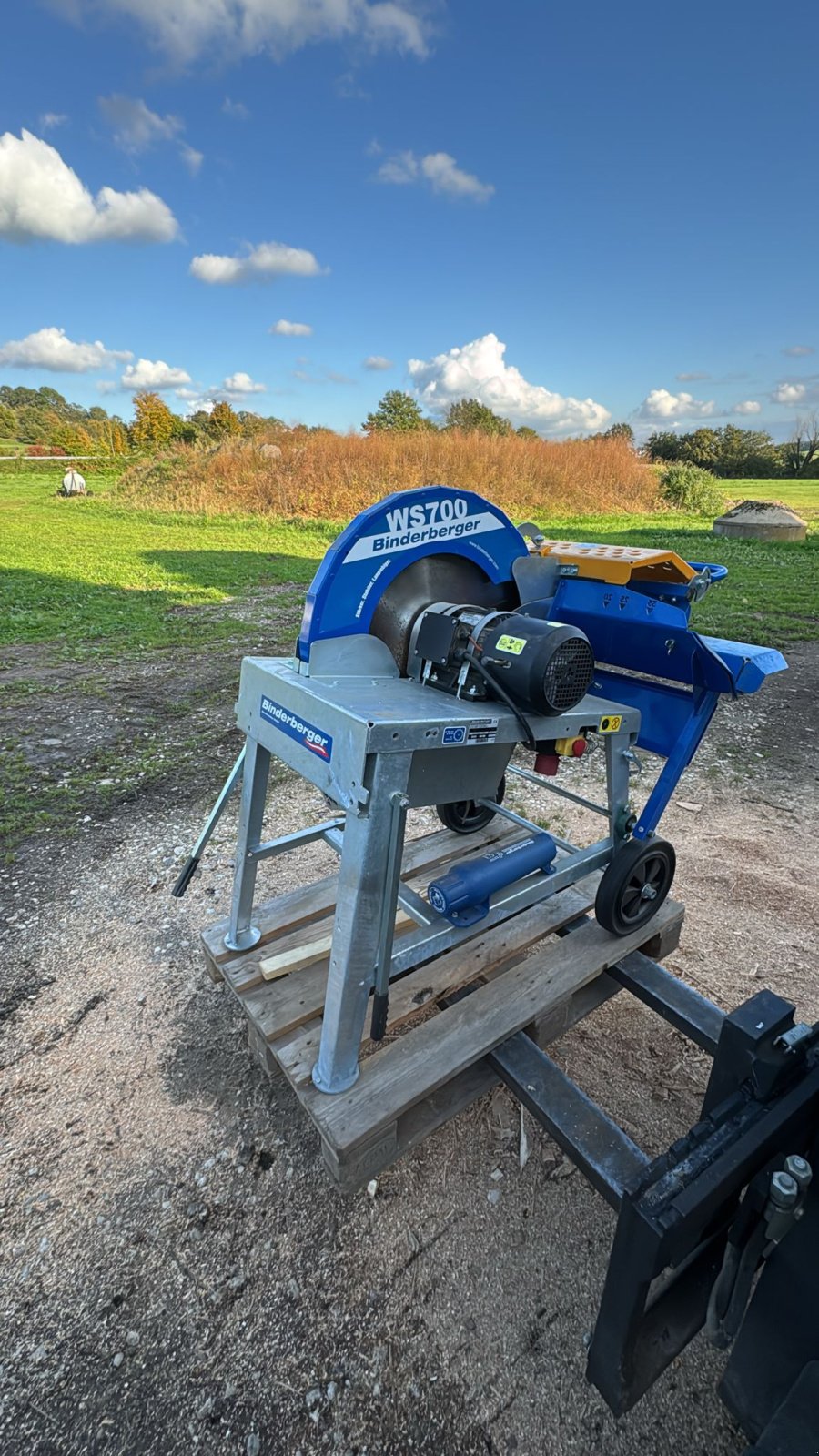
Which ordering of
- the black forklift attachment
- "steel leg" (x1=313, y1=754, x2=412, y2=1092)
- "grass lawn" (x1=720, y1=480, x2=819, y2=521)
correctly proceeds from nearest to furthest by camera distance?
1. the black forklift attachment
2. "steel leg" (x1=313, y1=754, x2=412, y2=1092)
3. "grass lawn" (x1=720, y1=480, x2=819, y2=521)

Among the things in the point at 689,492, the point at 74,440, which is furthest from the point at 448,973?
the point at 74,440

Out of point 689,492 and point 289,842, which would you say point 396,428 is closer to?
point 689,492

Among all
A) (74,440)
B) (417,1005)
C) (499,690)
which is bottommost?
(417,1005)

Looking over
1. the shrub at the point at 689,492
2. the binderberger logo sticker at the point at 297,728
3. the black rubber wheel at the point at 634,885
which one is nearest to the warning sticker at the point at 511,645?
the binderberger logo sticker at the point at 297,728

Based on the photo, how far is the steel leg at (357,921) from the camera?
4.61 ft

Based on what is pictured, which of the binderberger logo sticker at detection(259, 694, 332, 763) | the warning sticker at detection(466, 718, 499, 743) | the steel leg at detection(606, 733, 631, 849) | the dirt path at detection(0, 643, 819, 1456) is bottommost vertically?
the dirt path at detection(0, 643, 819, 1456)

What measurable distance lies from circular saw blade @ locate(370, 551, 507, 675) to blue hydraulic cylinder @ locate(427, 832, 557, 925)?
0.63 metres

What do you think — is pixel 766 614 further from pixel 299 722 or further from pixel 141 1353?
pixel 141 1353

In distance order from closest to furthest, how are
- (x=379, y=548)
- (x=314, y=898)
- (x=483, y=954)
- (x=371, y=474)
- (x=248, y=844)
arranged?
(x=379, y=548), (x=248, y=844), (x=483, y=954), (x=314, y=898), (x=371, y=474)

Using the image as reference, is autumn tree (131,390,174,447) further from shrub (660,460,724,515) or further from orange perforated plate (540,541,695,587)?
orange perforated plate (540,541,695,587)

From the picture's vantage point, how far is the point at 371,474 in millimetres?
16672

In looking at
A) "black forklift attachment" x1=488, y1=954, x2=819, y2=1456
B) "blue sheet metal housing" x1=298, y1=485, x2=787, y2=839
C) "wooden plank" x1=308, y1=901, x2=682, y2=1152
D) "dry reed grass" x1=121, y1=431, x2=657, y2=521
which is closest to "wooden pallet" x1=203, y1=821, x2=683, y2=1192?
"wooden plank" x1=308, y1=901, x2=682, y2=1152

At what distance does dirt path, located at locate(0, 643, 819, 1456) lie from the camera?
1.29m

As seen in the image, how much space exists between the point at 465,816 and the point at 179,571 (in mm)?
8228
